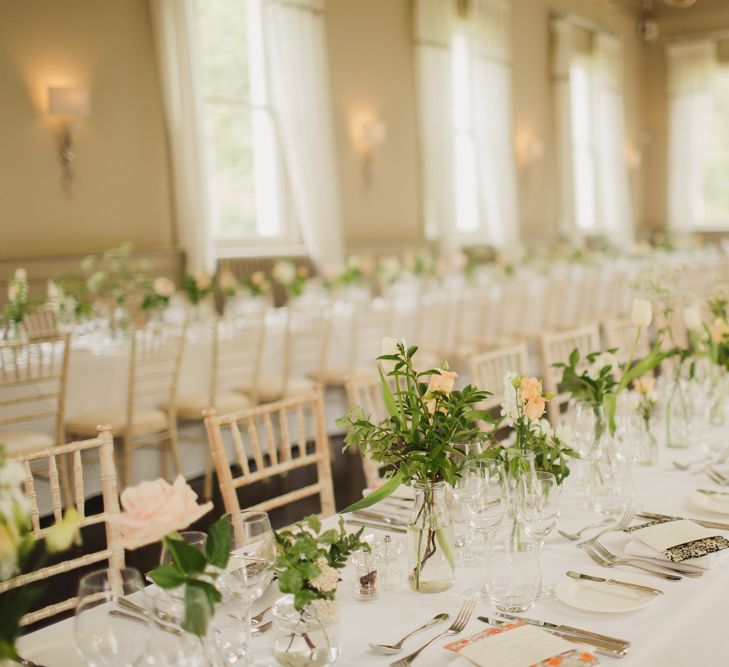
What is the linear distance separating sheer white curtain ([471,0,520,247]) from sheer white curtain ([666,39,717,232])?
→ 4.42 m

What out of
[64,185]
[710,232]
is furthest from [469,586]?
[710,232]

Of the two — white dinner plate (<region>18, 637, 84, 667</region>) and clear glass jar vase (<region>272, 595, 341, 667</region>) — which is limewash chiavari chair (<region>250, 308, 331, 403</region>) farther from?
clear glass jar vase (<region>272, 595, 341, 667</region>)

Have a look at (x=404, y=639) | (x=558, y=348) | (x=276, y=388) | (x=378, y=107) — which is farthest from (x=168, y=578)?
(x=378, y=107)

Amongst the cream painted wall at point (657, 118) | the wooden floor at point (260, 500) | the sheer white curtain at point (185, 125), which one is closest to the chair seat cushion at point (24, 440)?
the wooden floor at point (260, 500)

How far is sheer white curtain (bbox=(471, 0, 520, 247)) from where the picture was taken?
10.0 m

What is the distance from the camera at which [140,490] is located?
1.13 m

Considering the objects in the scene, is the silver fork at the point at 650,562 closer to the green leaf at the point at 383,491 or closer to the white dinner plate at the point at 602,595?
the white dinner plate at the point at 602,595

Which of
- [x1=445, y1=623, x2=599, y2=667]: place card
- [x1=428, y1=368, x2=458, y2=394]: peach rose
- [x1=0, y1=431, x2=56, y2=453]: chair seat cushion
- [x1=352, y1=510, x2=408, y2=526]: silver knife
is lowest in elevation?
[x1=0, y1=431, x2=56, y2=453]: chair seat cushion

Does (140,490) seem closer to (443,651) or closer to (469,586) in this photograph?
(443,651)

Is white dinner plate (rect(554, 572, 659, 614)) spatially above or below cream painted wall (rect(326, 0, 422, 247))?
below

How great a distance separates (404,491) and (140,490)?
3.70 feet

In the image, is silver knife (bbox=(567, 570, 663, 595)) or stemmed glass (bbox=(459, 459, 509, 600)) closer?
silver knife (bbox=(567, 570, 663, 595))

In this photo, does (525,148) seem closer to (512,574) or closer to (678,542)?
(678,542)

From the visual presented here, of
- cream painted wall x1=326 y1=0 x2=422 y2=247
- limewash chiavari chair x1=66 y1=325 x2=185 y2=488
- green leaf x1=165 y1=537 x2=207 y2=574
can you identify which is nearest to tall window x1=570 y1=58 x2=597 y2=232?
cream painted wall x1=326 y1=0 x2=422 y2=247
